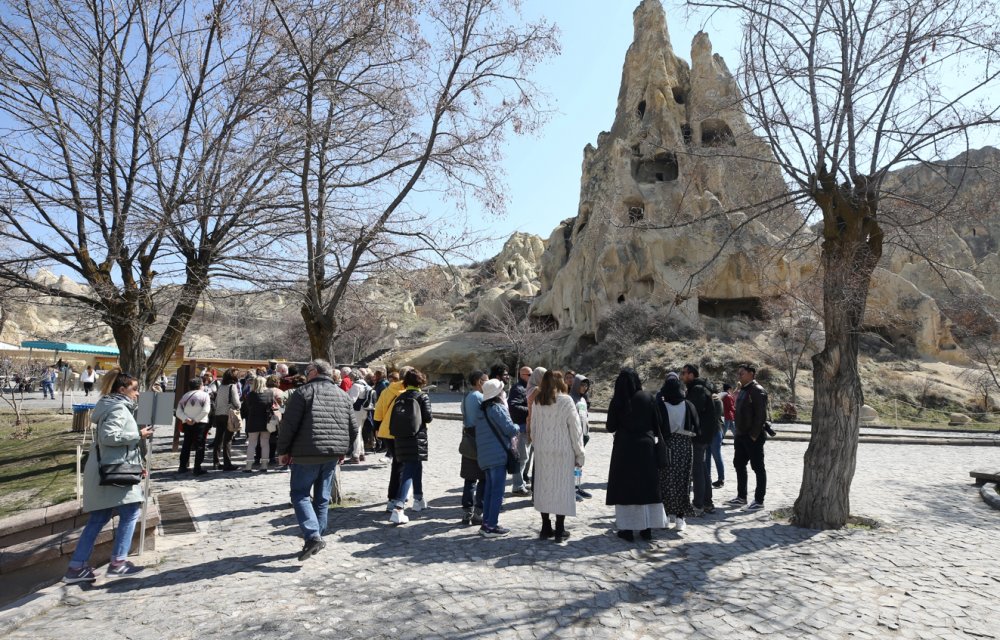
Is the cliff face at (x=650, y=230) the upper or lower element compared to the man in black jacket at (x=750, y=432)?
upper

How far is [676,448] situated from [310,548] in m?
4.06

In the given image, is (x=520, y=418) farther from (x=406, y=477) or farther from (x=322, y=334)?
(x=322, y=334)

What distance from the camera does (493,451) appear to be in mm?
6258

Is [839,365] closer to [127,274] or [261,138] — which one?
[261,138]

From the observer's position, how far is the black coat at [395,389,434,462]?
6645 mm

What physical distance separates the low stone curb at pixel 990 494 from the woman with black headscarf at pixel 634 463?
204 inches

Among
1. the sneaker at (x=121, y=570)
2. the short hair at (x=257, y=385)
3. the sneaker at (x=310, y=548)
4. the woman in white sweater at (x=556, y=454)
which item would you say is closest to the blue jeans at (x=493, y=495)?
the woman in white sweater at (x=556, y=454)

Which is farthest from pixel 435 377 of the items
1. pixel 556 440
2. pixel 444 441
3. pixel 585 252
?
pixel 556 440

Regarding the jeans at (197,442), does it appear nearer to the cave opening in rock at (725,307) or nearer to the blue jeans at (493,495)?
the blue jeans at (493,495)

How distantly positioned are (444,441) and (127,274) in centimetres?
858

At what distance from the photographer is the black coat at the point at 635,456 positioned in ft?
19.7

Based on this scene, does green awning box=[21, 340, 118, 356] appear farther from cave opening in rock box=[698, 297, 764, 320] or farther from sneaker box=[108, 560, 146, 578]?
cave opening in rock box=[698, 297, 764, 320]

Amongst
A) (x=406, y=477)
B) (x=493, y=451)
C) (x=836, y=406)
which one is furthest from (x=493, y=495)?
(x=836, y=406)

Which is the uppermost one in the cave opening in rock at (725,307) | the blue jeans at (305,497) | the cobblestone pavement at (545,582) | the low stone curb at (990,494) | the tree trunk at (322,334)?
the cave opening in rock at (725,307)
